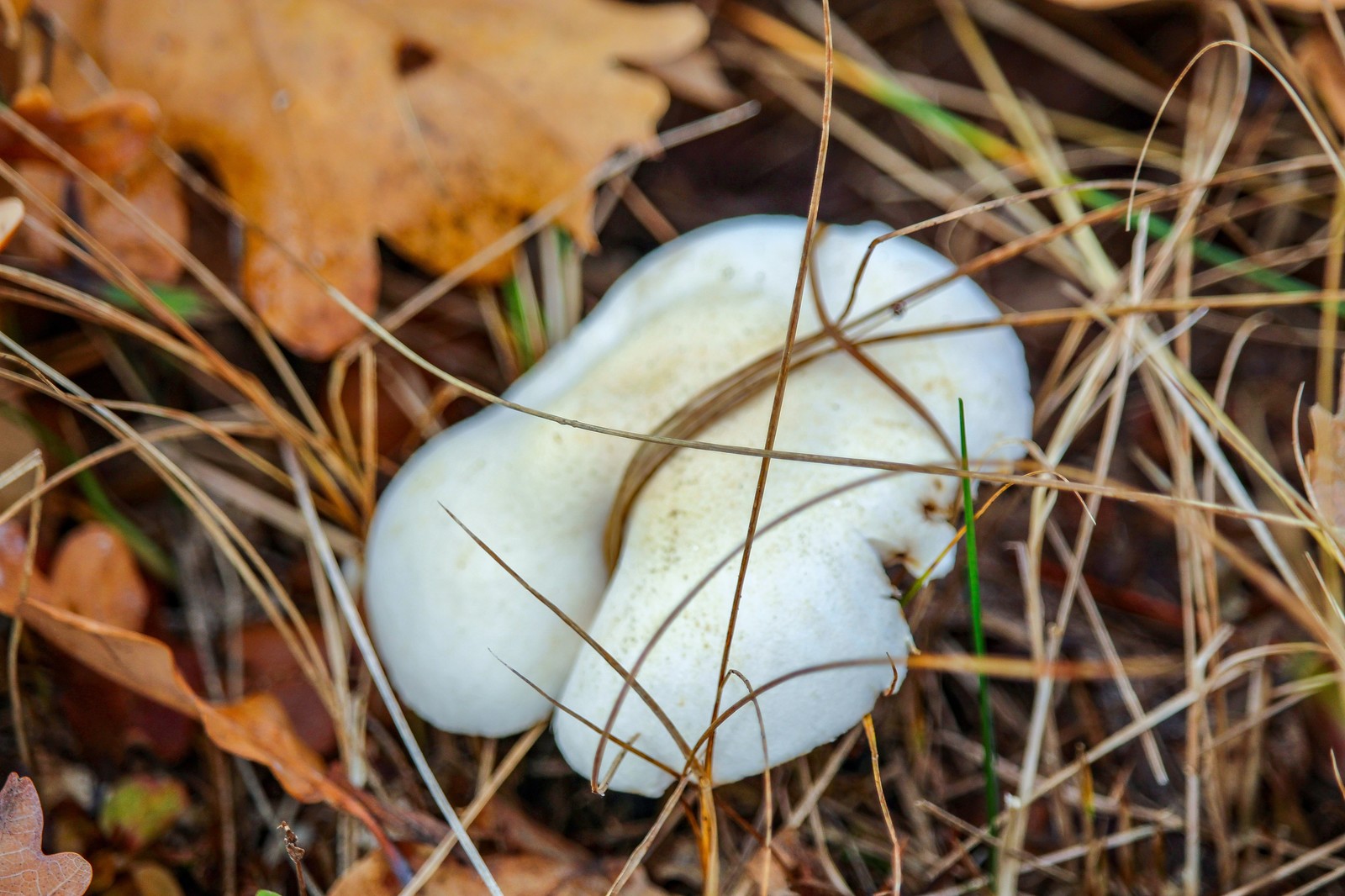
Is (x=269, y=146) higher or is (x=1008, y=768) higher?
(x=269, y=146)

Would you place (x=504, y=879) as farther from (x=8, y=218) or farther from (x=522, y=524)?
(x=8, y=218)

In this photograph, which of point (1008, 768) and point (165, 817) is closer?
point (165, 817)

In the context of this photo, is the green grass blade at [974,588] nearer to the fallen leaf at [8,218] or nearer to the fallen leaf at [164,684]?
the fallen leaf at [164,684]

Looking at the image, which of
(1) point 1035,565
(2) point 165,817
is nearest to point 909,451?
(1) point 1035,565

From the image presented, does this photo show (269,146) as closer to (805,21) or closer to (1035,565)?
(805,21)

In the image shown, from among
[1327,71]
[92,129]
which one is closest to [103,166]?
[92,129]
